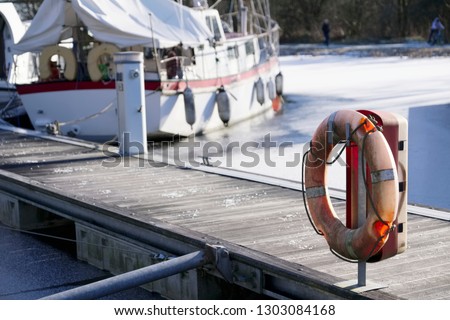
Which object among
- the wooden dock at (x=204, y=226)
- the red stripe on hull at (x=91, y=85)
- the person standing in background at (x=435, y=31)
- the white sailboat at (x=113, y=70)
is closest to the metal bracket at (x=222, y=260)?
the wooden dock at (x=204, y=226)

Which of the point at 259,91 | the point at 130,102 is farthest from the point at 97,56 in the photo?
the point at 130,102

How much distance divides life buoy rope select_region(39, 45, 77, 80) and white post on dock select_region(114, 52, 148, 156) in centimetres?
646

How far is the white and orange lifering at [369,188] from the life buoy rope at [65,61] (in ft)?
40.8

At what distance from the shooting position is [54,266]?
8.78 m

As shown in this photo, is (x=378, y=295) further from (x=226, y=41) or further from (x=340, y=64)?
(x=340, y=64)

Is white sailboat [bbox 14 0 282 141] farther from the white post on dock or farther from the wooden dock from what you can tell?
the wooden dock

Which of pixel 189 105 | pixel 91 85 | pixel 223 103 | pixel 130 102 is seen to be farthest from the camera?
pixel 223 103

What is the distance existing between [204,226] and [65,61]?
1118 cm

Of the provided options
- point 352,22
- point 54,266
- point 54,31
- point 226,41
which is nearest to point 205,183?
point 54,266

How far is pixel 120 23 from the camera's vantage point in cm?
1766

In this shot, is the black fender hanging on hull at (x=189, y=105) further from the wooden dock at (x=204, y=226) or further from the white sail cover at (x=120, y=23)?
Result: the wooden dock at (x=204, y=226)

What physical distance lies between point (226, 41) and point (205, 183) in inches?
463

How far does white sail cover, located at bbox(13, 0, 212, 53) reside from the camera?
1744 centimetres

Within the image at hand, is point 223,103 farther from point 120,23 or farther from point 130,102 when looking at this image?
point 130,102
